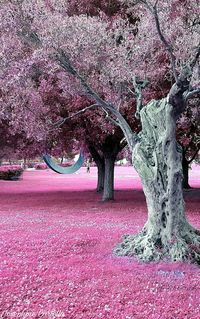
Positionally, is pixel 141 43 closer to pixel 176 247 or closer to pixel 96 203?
pixel 176 247

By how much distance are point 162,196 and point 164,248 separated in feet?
3.43

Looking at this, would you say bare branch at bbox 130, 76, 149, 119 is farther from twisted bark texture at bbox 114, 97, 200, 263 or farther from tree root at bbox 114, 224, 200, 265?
tree root at bbox 114, 224, 200, 265

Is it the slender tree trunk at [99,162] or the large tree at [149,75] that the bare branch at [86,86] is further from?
the slender tree trunk at [99,162]

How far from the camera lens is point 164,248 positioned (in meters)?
8.09

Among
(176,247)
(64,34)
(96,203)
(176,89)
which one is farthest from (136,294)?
(96,203)

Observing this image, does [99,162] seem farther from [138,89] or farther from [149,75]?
[138,89]

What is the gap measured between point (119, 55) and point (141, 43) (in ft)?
2.68

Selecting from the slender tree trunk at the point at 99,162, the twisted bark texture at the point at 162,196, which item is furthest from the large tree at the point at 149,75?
the slender tree trunk at the point at 99,162

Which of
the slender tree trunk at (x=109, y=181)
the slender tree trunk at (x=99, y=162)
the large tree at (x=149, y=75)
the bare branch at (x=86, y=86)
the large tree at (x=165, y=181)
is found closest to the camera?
the large tree at (x=165, y=181)

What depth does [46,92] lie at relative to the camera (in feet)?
51.4

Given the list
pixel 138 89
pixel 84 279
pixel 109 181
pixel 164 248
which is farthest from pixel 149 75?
pixel 109 181

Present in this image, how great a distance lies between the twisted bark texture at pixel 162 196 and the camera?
8102mm

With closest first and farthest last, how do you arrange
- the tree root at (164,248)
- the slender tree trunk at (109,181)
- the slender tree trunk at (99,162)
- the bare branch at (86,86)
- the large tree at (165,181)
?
the tree root at (164,248), the large tree at (165,181), the bare branch at (86,86), the slender tree trunk at (109,181), the slender tree trunk at (99,162)

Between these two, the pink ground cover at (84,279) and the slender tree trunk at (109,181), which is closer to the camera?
the pink ground cover at (84,279)
